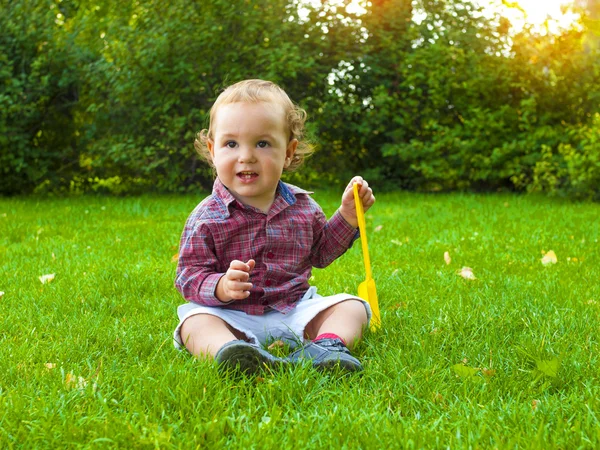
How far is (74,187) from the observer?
8.86 meters

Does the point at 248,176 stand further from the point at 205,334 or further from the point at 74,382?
the point at 74,382

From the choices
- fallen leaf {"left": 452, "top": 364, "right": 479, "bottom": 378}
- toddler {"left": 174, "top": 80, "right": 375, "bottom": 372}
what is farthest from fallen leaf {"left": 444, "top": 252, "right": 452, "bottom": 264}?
fallen leaf {"left": 452, "top": 364, "right": 479, "bottom": 378}

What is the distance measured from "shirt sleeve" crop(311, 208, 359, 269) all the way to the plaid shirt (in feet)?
0.16

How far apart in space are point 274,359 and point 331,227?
697 mm

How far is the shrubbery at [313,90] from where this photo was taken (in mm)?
8117

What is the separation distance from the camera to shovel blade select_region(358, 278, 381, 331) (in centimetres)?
247

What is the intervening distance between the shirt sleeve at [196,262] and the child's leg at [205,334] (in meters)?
0.07

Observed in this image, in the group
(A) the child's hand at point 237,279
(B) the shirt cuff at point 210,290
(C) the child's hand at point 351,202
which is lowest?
(B) the shirt cuff at point 210,290

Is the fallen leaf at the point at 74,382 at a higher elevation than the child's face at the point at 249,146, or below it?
below

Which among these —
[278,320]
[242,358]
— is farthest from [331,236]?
[242,358]

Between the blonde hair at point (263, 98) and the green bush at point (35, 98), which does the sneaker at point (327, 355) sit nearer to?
the blonde hair at point (263, 98)

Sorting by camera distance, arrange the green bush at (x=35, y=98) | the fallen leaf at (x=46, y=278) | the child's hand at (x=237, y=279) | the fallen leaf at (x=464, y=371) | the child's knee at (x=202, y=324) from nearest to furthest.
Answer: the fallen leaf at (x=464, y=371) < the child's hand at (x=237, y=279) < the child's knee at (x=202, y=324) < the fallen leaf at (x=46, y=278) < the green bush at (x=35, y=98)

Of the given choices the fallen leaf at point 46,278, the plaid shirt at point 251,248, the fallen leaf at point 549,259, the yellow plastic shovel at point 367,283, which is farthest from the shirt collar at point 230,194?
the fallen leaf at point 549,259

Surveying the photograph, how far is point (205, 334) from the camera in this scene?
2162mm
